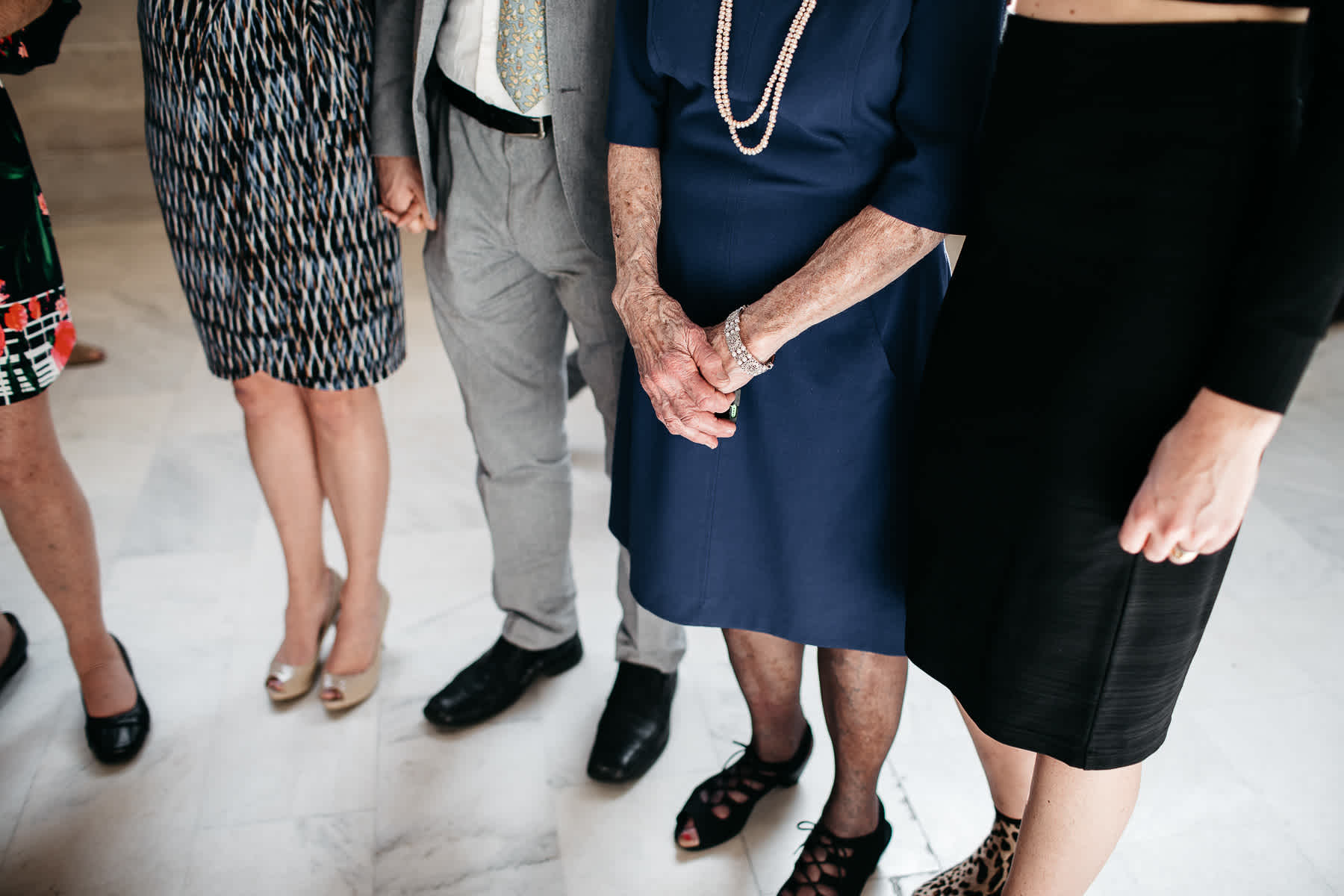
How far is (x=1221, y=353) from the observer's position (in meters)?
0.78

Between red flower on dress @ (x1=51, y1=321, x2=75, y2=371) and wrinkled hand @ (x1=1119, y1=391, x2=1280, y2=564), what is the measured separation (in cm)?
153

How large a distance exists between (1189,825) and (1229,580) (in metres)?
0.75

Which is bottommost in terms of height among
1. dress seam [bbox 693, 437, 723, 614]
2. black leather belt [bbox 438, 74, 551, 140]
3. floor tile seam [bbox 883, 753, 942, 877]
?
floor tile seam [bbox 883, 753, 942, 877]

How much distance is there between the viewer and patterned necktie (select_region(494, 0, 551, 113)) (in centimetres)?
131

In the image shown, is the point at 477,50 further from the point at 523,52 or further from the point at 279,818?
the point at 279,818

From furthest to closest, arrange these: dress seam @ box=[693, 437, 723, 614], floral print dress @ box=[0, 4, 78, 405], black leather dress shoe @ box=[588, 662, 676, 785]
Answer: black leather dress shoe @ box=[588, 662, 676, 785]
floral print dress @ box=[0, 4, 78, 405]
dress seam @ box=[693, 437, 723, 614]

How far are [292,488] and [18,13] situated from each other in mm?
816

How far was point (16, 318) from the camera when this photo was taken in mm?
1479

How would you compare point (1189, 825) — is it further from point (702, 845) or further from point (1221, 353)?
point (1221, 353)

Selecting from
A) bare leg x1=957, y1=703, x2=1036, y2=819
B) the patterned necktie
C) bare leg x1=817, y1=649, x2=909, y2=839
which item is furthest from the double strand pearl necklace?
bare leg x1=957, y1=703, x2=1036, y2=819

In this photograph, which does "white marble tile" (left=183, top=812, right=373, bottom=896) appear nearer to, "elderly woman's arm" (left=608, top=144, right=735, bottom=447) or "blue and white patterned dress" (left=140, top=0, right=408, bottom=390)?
"blue and white patterned dress" (left=140, top=0, right=408, bottom=390)

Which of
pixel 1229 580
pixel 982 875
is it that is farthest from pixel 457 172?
pixel 1229 580

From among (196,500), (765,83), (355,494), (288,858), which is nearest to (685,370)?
(765,83)

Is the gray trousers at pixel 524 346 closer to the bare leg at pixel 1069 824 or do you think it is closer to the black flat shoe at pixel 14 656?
Result: the bare leg at pixel 1069 824
